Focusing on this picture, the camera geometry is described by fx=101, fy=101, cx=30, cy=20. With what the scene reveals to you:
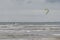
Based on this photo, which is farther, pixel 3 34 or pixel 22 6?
pixel 22 6

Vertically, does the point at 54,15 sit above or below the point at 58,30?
above

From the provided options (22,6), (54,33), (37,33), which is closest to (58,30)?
(54,33)

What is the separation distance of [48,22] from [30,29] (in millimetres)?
189

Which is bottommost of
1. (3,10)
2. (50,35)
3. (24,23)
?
(50,35)

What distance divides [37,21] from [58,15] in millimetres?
228

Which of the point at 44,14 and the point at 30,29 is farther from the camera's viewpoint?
the point at 44,14

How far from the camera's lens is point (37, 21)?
97cm

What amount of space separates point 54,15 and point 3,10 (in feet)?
1.72

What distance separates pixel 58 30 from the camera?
892 millimetres

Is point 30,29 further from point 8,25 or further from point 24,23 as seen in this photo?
point 8,25

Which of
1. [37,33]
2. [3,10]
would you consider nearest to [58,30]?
[37,33]

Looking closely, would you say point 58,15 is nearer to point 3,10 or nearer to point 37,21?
point 37,21

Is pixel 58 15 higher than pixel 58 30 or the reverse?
higher

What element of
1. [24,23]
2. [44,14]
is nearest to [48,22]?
[44,14]
